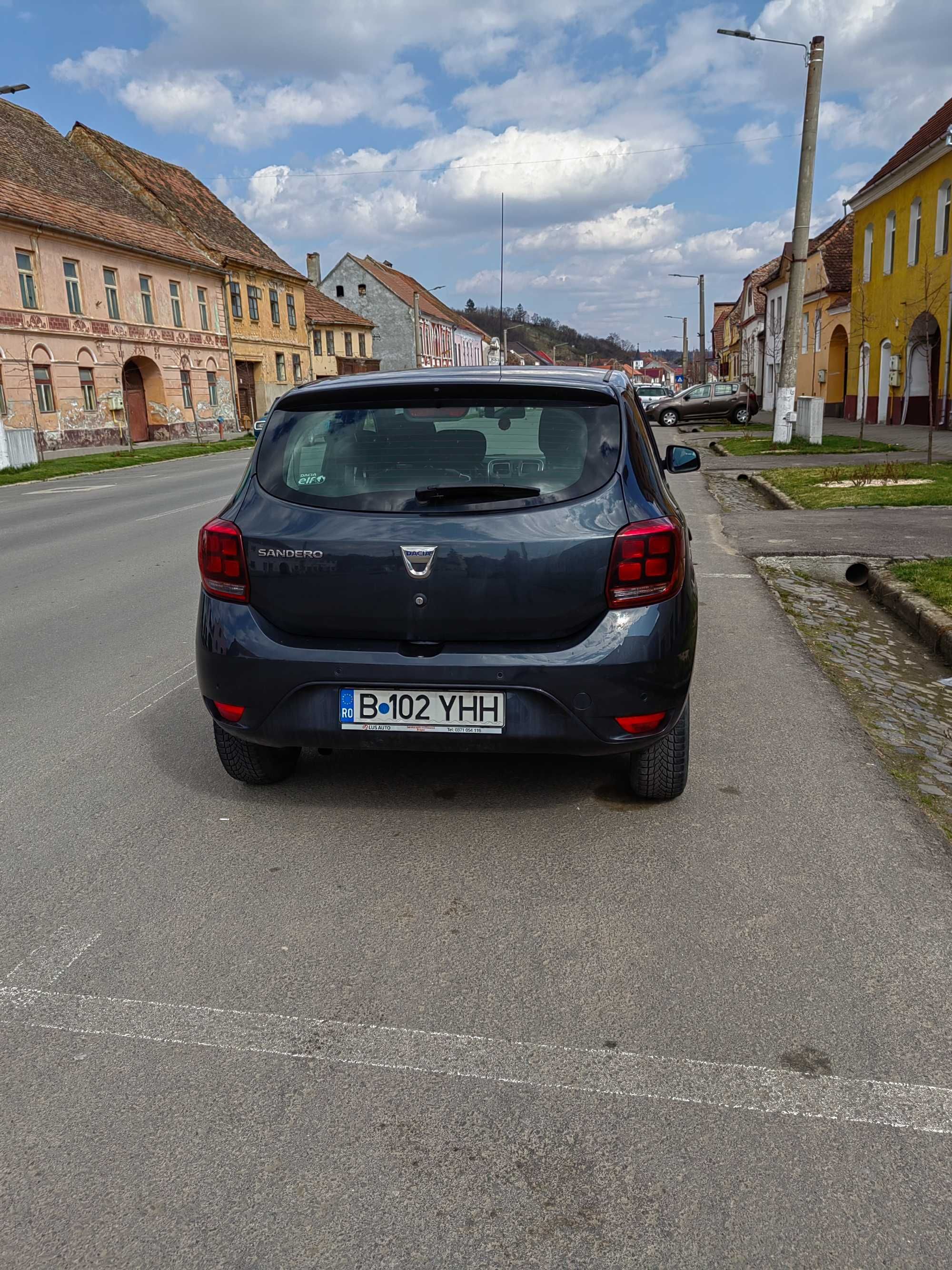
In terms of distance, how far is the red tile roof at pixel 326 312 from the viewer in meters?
64.0

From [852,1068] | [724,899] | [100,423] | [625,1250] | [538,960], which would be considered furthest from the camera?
[100,423]

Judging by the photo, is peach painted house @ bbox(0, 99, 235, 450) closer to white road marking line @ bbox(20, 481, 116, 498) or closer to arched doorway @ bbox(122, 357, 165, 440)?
A: arched doorway @ bbox(122, 357, 165, 440)

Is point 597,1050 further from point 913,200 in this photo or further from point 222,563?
point 913,200

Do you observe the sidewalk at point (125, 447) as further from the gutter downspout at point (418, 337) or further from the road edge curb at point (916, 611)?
the road edge curb at point (916, 611)

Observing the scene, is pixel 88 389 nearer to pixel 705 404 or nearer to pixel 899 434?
pixel 705 404

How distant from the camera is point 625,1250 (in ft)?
6.51

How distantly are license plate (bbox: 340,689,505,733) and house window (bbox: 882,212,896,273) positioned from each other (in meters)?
32.6

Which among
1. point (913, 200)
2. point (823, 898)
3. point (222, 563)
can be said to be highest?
point (913, 200)

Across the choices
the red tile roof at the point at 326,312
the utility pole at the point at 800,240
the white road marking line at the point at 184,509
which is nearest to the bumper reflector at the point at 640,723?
the white road marking line at the point at 184,509

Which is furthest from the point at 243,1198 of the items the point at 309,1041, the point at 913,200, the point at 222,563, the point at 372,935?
the point at 913,200

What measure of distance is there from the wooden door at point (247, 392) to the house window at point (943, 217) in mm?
31614

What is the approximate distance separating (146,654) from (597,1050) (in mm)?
4903

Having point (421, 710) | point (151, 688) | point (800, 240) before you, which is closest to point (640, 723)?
point (421, 710)

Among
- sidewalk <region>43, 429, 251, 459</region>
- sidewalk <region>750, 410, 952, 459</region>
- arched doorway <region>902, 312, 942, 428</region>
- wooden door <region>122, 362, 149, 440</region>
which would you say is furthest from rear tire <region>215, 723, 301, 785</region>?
wooden door <region>122, 362, 149, 440</region>
